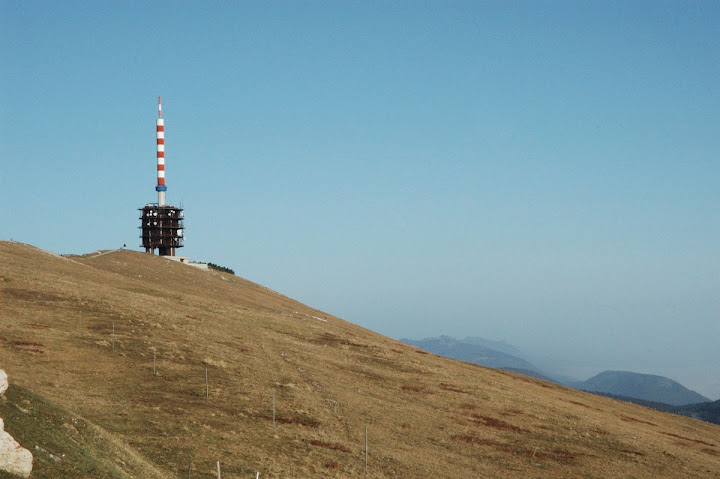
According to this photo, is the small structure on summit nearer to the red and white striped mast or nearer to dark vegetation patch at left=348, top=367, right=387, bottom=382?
the red and white striped mast

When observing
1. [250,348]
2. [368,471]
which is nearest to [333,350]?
[250,348]

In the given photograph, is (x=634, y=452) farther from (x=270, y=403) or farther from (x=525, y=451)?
(x=270, y=403)

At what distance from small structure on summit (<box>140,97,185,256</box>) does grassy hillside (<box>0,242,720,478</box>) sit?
250 ft

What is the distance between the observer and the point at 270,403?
56.6 metres

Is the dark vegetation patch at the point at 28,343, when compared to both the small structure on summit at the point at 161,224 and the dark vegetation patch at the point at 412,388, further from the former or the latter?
the small structure on summit at the point at 161,224

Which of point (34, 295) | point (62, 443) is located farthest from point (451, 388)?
point (62, 443)

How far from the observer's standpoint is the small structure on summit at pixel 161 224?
173375mm

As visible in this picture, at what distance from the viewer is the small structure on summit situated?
569 ft

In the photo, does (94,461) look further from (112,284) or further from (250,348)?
(112,284)

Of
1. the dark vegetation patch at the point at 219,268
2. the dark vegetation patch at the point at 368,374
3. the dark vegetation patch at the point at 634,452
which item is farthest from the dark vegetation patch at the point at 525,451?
the dark vegetation patch at the point at 219,268

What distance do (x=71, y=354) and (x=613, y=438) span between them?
50966mm

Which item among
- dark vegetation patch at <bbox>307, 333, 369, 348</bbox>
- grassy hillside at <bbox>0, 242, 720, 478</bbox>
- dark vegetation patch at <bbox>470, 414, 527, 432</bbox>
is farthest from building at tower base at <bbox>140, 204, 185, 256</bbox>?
dark vegetation patch at <bbox>470, 414, 527, 432</bbox>

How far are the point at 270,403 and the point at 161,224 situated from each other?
125442 mm

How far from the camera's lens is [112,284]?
316 feet
